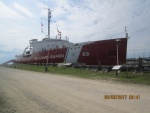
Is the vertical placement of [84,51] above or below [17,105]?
above

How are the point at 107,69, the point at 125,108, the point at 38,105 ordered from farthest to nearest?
the point at 107,69
the point at 38,105
the point at 125,108

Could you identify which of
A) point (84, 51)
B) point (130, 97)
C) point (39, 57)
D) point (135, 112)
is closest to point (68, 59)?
point (84, 51)

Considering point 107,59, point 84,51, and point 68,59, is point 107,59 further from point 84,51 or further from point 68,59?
point 68,59

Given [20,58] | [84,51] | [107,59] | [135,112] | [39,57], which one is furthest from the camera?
[20,58]

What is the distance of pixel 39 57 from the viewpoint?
4700 centimetres

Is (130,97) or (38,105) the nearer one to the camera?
(38,105)

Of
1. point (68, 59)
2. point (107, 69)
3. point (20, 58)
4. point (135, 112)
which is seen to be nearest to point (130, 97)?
point (135, 112)

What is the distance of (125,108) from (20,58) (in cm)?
5665

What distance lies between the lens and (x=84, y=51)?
111ft

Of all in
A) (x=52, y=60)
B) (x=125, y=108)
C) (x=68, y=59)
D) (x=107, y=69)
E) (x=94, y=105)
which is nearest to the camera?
(x=125, y=108)

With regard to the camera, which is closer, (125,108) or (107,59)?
(125,108)

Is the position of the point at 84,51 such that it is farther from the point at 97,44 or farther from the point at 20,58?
the point at 20,58

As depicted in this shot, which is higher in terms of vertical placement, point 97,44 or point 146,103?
point 97,44

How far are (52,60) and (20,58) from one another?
23594 millimetres
